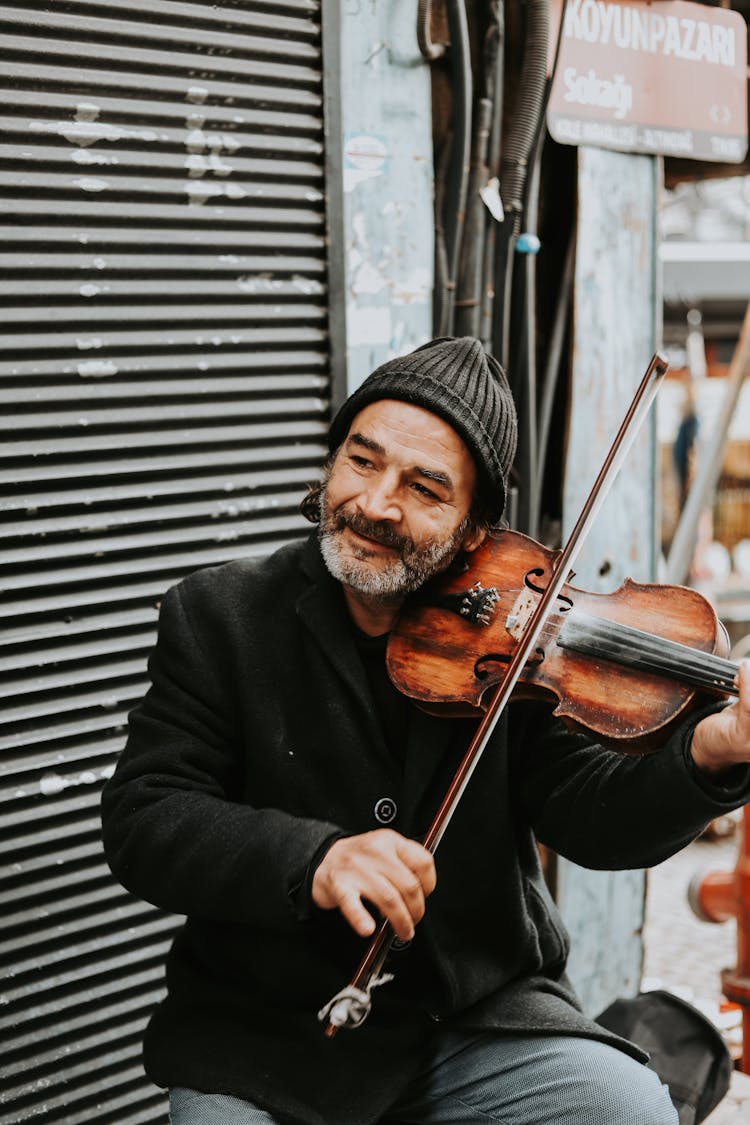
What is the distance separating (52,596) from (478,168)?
160cm

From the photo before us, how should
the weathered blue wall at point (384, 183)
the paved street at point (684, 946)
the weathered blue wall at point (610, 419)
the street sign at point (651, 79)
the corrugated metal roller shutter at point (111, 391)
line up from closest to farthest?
Result: 1. the corrugated metal roller shutter at point (111, 391)
2. the weathered blue wall at point (384, 183)
3. the street sign at point (651, 79)
4. the weathered blue wall at point (610, 419)
5. the paved street at point (684, 946)

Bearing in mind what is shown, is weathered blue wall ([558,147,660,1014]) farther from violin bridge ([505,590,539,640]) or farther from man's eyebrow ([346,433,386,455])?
man's eyebrow ([346,433,386,455])

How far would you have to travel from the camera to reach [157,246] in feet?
8.63

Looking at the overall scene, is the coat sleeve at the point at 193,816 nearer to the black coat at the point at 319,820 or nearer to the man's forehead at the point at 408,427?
the black coat at the point at 319,820

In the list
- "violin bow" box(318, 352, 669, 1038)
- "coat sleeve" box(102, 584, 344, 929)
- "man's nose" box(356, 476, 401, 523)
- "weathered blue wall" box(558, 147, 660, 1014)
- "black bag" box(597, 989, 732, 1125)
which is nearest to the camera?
"violin bow" box(318, 352, 669, 1038)

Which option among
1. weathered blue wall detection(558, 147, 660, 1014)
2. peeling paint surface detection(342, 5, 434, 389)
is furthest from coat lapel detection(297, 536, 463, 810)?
weathered blue wall detection(558, 147, 660, 1014)

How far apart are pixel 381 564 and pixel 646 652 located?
459 mm

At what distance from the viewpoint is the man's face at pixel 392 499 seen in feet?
6.44

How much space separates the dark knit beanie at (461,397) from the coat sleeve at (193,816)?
0.50 meters

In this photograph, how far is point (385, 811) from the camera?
1.97 m

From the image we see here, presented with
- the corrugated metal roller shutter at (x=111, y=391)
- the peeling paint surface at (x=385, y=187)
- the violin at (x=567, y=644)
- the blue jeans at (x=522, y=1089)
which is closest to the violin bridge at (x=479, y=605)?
the violin at (x=567, y=644)

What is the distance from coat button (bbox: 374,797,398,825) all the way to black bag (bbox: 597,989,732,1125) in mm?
744

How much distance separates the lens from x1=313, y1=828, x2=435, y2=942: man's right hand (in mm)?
1492

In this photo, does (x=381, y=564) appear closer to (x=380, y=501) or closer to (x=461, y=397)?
(x=380, y=501)
